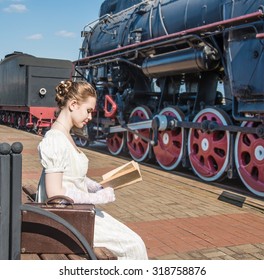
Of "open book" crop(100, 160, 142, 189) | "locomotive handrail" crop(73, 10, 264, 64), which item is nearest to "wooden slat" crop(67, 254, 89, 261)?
"open book" crop(100, 160, 142, 189)

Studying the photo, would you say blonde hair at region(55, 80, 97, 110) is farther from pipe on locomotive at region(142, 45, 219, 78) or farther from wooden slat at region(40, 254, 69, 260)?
pipe on locomotive at region(142, 45, 219, 78)

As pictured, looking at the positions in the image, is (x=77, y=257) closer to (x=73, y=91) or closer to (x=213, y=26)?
(x=73, y=91)

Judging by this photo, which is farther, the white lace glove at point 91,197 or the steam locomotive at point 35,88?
the steam locomotive at point 35,88

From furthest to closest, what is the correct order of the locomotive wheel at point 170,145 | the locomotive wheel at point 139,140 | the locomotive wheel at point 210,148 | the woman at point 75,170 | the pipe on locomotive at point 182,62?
1. the locomotive wheel at point 139,140
2. the locomotive wheel at point 170,145
3. the pipe on locomotive at point 182,62
4. the locomotive wheel at point 210,148
5. the woman at point 75,170

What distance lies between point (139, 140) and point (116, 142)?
1374 millimetres

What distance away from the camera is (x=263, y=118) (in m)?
5.98

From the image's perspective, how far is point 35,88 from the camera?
19.5 m

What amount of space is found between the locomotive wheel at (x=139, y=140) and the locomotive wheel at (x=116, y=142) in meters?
0.42

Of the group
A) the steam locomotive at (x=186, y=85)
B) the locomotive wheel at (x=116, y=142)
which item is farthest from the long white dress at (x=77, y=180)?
the locomotive wheel at (x=116, y=142)

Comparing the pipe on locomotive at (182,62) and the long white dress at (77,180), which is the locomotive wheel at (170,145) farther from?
the long white dress at (77,180)

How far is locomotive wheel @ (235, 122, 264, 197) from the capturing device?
20.1 feet

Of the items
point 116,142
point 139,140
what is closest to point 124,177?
point 139,140

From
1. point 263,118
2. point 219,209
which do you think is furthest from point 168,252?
point 263,118

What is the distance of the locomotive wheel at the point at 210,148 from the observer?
6.90m
